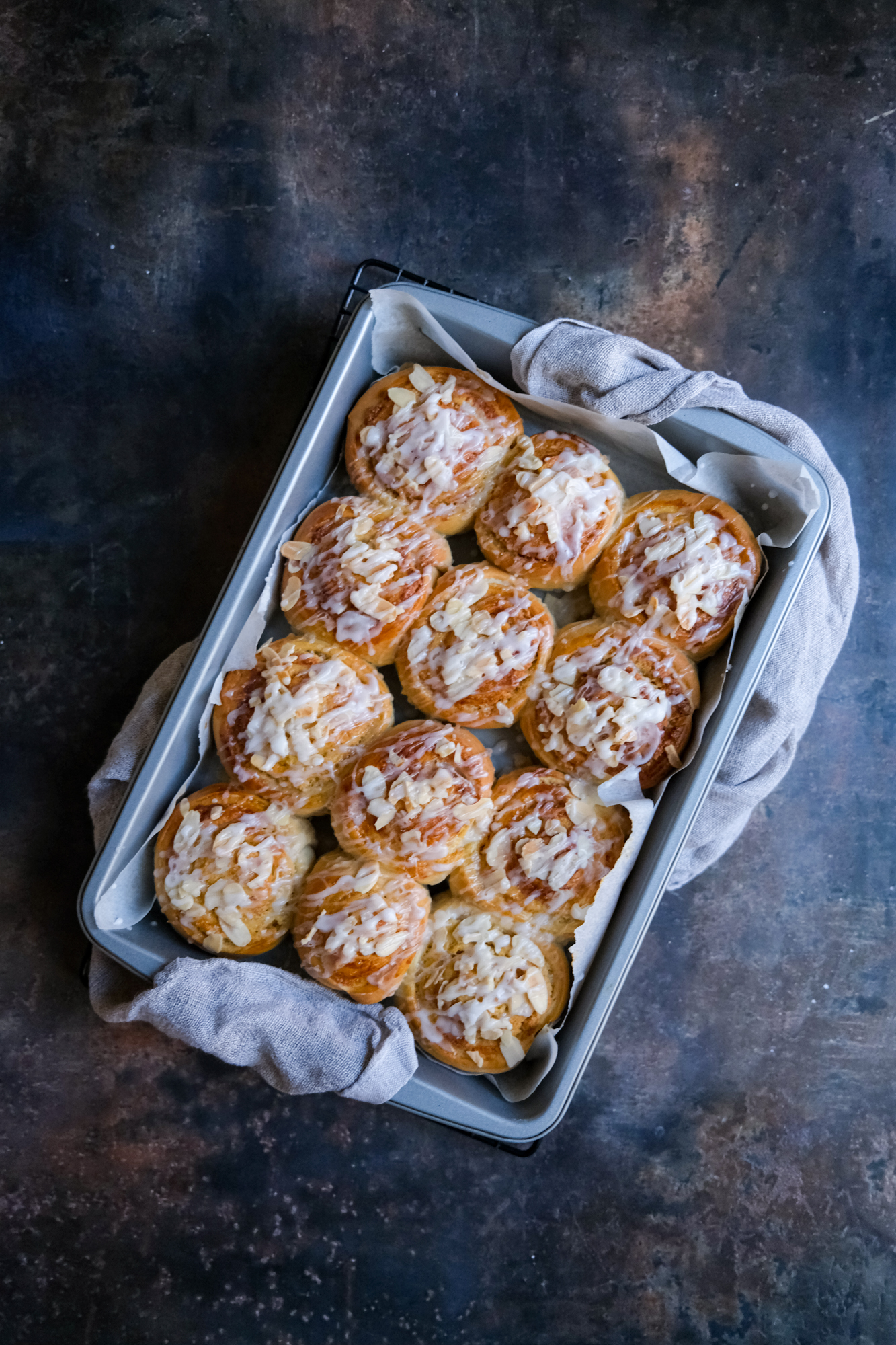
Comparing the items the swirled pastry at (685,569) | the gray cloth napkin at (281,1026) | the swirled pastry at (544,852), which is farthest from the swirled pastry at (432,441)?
the gray cloth napkin at (281,1026)

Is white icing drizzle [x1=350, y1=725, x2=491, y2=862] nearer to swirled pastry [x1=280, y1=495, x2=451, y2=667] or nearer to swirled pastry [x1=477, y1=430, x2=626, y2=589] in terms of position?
swirled pastry [x1=280, y1=495, x2=451, y2=667]

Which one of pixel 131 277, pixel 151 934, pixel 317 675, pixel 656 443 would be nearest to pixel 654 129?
pixel 656 443

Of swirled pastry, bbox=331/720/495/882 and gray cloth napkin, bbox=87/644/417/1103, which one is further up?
swirled pastry, bbox=331/720/495/882

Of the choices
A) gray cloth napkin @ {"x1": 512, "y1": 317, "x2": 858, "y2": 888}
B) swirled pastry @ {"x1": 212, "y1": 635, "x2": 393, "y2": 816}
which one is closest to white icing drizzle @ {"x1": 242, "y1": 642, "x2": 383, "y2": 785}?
swirled pastry @ {"x1": 212, "y1": 635, "x2": 393, "y2": 816}

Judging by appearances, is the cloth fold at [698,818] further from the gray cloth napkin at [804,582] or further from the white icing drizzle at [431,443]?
the white icing drizzle at [431,443]

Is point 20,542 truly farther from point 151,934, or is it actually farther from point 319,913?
point 319,913

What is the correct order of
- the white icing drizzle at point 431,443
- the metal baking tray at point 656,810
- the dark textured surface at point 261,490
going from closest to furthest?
the metal baking tray at point 656,810
the white icing drizzle at point 431,443
the dark textured surface at point 261,490
